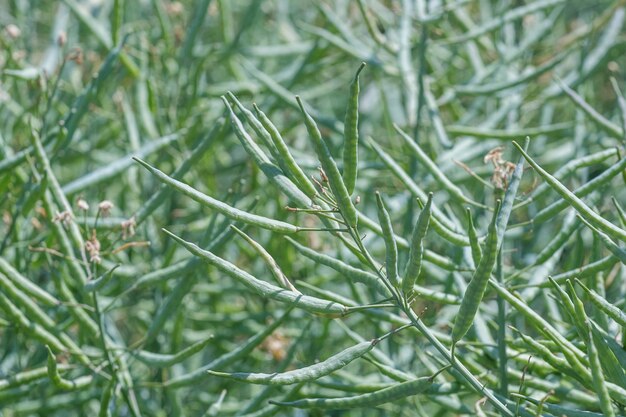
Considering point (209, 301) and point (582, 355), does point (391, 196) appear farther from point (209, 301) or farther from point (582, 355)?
point (582, 355)

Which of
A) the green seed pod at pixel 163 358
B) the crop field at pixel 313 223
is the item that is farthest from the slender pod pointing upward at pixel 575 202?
the green seed pod at pixel 163 358

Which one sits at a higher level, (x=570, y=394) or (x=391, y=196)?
(x=391, y=196)

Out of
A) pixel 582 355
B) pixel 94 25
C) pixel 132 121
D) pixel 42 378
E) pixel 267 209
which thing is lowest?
pixel 42 378

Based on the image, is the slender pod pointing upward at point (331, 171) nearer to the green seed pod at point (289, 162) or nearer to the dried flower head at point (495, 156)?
the green seed pod at point (289, 162)

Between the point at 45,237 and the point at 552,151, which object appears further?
the point at 552,151

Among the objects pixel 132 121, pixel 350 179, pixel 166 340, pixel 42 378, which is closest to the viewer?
pixel 350 179

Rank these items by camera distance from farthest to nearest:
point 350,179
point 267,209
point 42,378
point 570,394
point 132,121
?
point 267,209 → point 132,121 → point 42,378 → point 570,394 → point 350,179

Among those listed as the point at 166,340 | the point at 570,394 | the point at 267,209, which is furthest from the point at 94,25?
the point at 570,394
